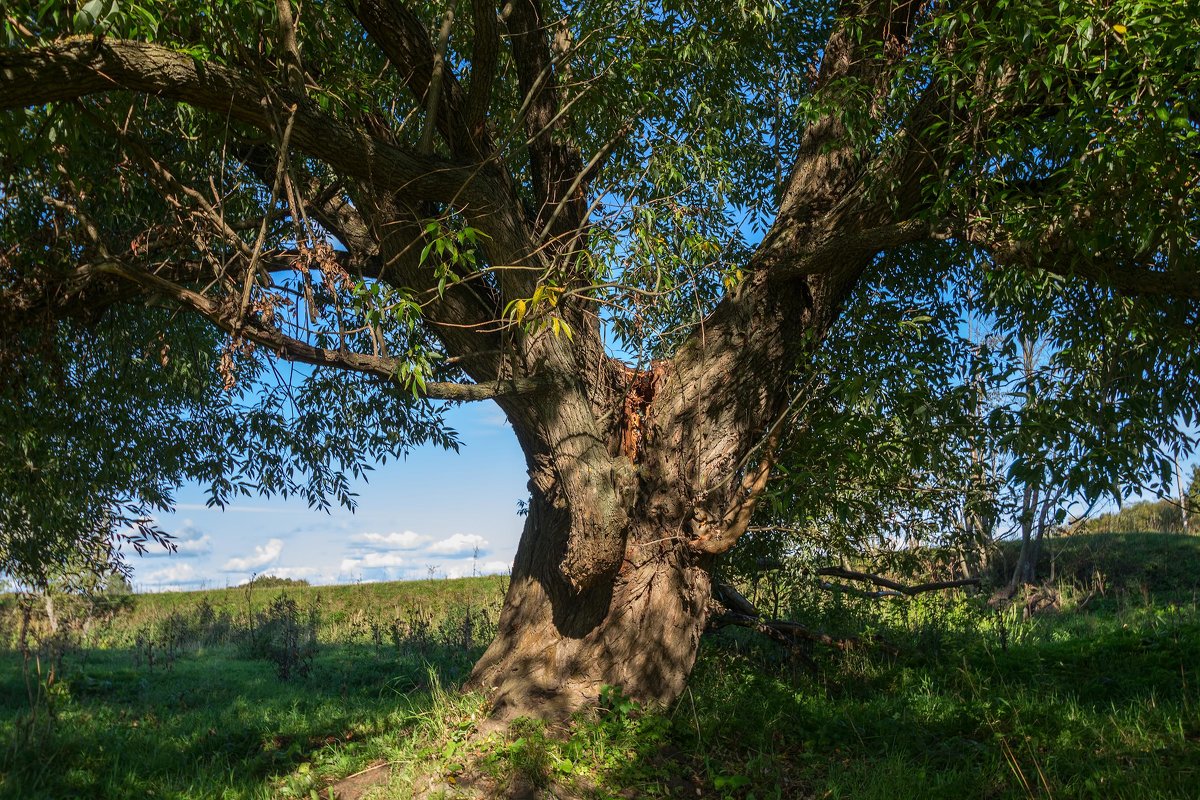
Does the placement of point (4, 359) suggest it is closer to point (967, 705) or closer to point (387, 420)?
point (387, 420)

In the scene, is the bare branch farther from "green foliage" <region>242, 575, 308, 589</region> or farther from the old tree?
"green foliage" <region>242, 575, 308, 589</region>

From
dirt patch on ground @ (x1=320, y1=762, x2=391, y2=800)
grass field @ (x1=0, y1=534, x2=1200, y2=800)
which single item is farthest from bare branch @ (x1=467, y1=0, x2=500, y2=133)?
dirt patch on ground @ (x1=320, y1=762, x2=391, y2=800)

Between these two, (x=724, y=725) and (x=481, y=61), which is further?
(x=724, y=725)

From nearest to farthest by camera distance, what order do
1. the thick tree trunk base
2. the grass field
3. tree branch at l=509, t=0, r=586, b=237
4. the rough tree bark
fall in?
1. the grass field
2. the rough tree bark
3. the thick tree trunk base
4. tree branch at l=509, t=0, r=586, b=237

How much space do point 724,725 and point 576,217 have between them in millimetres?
4600

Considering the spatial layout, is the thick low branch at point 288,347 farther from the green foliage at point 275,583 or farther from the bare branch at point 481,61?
the green foliage at point 275,583

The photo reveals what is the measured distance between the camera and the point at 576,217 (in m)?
7.37

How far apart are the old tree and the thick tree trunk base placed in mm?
28

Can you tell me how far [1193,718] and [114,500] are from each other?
34.1 ft

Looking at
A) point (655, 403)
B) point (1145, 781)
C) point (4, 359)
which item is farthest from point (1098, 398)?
point (4, 359)

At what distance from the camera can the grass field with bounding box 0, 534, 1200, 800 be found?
18.2ft

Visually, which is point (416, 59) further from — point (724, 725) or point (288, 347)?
point (724, 725)

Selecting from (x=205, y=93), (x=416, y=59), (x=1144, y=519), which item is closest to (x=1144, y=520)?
(x=1144, y=519)

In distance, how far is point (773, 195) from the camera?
9055 mm
